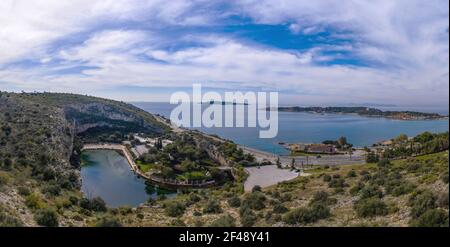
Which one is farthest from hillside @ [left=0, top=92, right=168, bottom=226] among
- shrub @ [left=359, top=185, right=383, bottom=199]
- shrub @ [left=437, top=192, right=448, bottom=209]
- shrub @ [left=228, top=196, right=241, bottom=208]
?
shrub @ [left=437, top=192, right=448, bottom=209]

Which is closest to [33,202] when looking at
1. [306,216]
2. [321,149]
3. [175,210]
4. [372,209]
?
[175,210]

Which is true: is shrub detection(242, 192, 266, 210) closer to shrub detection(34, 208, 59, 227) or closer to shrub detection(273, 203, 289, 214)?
shrub detection(273, 203, 289, 214)

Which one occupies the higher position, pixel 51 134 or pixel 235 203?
pixel 51 134

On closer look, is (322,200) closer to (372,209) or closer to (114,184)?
(372,209)

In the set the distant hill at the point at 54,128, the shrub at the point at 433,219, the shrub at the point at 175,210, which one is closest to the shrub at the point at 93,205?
the shrub at the point at 175,210
